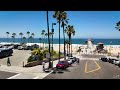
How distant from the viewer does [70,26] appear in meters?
120
